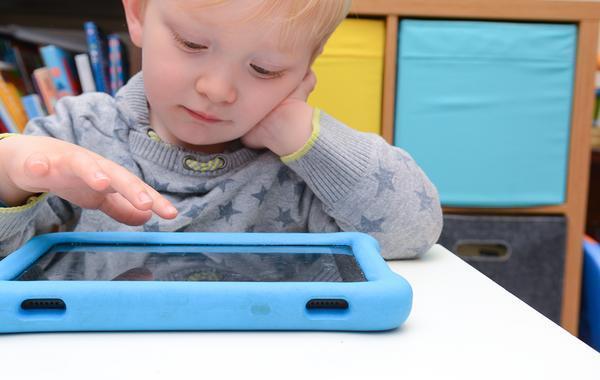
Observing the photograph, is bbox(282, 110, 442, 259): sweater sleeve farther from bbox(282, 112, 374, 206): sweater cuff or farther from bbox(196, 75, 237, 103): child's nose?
bbox(196, 75, 237, 103): child's nose

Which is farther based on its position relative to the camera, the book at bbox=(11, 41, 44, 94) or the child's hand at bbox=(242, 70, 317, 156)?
the book at bbox=(11, 41, 44, 94)

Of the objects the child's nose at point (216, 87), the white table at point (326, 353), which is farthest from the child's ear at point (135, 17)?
the white table at point (326, 353)

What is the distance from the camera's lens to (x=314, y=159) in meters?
0.57

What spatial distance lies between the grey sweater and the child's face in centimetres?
6

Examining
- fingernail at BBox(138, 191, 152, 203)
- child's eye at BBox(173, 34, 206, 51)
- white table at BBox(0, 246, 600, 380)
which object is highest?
child's eye at BBox(173, 34, 206, 51)

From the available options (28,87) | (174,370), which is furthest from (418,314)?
(28,87)

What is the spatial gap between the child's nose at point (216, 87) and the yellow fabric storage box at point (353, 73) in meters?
0.65

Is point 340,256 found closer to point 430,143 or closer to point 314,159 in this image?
point 314,159

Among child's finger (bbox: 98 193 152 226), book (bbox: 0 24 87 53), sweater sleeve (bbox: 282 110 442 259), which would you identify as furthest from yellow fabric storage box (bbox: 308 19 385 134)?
child's finger (bbox: 98 193 152 226)

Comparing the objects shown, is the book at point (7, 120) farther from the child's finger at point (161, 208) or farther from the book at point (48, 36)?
the child's finger at point (161, 208)

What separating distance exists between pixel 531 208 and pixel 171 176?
0.85 metres

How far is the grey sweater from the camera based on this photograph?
1.87ft

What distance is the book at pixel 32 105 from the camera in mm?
1053

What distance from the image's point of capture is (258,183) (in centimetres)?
64
